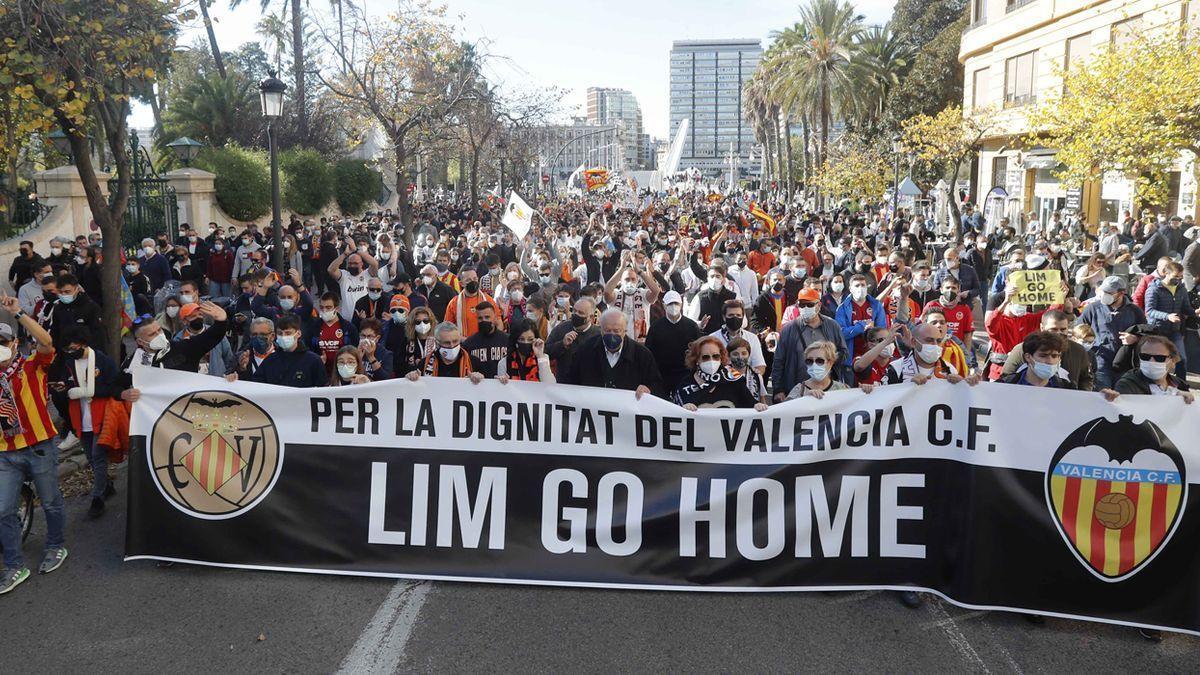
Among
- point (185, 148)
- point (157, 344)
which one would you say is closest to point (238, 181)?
point (185, 148)

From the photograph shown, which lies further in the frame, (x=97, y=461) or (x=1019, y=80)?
(x=1019, y=80)

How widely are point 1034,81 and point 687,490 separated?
32.1 metres

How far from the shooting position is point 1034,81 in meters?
32.5

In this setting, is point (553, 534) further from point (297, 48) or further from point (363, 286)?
point (297, 48)

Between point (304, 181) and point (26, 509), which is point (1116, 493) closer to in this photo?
point (26, 509)

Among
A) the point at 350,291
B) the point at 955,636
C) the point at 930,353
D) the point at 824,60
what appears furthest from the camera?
the point at 824,60

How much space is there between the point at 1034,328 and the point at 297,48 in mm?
30122

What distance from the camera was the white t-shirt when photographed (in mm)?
11203

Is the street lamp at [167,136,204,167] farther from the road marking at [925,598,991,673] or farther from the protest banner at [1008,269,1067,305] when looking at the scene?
the road marking at [925,598,991,673]

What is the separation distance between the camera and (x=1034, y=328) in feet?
30.0

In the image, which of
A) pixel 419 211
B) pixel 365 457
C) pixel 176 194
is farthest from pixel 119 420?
pixel 419 211

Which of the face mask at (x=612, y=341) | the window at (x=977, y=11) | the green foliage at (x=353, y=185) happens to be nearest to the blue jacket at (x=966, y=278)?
the face mask at (x=612, y=341)

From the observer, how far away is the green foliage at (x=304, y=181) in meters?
30.2

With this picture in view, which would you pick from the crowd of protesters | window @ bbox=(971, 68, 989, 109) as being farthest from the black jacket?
window @ bbox=(971, 68, 989, 109)
